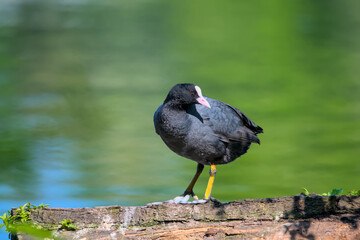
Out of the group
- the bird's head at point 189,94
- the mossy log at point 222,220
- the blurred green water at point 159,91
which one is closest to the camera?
the mossy log at point 222,220

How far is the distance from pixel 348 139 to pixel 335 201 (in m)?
6.18

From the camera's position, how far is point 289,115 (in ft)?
38.1

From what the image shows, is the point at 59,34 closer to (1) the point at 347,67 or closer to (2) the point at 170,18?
(2) the point at 170,18

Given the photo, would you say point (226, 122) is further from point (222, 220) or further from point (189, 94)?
point (222, 220)

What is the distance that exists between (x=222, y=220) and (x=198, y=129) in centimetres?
93

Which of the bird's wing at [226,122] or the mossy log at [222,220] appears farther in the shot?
the bird's wing at [226,122]

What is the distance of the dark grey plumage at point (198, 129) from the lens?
193 inches

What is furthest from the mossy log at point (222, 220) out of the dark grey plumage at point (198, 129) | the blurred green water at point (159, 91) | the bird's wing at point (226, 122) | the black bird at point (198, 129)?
the blurred green water at point (159, 91)

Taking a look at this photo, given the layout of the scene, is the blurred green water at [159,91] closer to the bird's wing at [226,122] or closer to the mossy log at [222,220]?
the bird's wing at [226,122]

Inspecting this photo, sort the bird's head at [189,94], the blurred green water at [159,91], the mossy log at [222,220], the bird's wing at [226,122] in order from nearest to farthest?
the mossy log at [222,220]
the bird's head at [189,94]
the bird's wing at [226,122]
the blurred green water at [159,91]

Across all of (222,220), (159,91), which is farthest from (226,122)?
(159,91)

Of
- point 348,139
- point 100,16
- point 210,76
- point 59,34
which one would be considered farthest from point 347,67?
point 100,16

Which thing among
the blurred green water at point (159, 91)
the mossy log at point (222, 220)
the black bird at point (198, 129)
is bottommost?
the mossy log at point (222, 220)

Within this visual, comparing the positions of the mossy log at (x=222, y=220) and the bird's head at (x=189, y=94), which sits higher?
the bird's head at (x=189, y=94)
